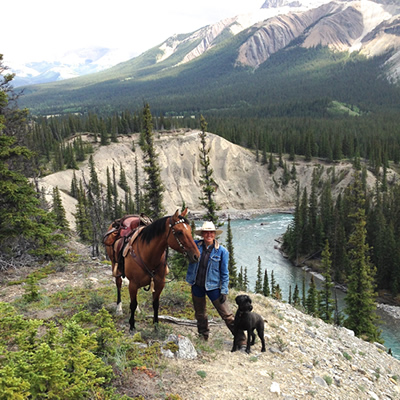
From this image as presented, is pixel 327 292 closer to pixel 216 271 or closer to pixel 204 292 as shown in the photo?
pixel 204 292

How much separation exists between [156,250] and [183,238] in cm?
98

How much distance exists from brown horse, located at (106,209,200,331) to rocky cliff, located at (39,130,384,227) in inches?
3201

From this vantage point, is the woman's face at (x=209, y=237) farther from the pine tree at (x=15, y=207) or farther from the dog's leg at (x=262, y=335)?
the pine tree at (x=15, y=207)

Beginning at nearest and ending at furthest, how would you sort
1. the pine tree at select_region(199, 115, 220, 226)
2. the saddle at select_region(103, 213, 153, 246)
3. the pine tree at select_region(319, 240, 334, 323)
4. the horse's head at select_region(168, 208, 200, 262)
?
the horse's head at select_region(168, 208, 200, 262) → the saddle at select_region(103, 213, 153, 246) → the pine tree at select_region(199, 115, 220, 226) → the pine tree at select_region(319, 240, 334, 323)

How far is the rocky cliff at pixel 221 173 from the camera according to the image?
9356cm

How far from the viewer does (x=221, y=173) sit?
339 ft

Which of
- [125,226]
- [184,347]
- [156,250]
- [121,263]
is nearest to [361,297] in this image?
[125,226]

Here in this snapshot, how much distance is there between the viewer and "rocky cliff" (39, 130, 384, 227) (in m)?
93.6

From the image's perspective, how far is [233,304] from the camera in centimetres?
1165

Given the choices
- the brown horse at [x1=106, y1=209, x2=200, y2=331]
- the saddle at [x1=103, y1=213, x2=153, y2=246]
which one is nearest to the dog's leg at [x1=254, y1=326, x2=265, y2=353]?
the brown horse at [x1=106, y1=209, x2=200, y2=331]

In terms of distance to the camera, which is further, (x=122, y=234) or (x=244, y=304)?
(x=122, y=234)

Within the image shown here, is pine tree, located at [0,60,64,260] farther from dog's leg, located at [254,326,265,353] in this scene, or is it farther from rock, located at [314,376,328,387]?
rock, located at [314,376,328,387]

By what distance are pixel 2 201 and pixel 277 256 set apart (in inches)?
2120

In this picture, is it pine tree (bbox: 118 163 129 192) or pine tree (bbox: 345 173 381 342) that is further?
pine tree (bbox: 118 163 129 192)
